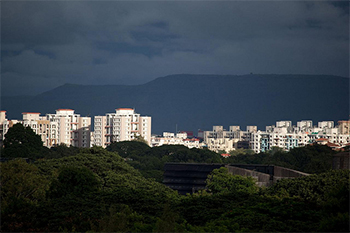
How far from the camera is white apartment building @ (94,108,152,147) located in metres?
124

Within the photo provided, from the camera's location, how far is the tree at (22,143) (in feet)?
166

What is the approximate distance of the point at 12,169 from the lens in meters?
21.7

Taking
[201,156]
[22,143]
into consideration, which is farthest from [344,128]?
[22,143]

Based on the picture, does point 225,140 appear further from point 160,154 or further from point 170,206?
point 170,206

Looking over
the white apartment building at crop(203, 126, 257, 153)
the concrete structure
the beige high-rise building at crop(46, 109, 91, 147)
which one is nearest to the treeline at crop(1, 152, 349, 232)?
the concrete structure

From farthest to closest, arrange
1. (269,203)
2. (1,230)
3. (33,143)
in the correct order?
(33,143)
(269,203)
(1,230)

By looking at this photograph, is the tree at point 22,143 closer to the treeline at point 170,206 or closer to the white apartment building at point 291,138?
the treeline at point 170,206

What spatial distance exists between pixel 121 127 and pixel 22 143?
→ 69289mm

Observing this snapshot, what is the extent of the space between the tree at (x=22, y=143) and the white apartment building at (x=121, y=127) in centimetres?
6390

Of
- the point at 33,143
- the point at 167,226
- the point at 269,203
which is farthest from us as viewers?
the point at 33,143

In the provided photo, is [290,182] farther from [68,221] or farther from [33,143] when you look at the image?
[33,143]

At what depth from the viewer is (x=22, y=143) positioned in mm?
54469

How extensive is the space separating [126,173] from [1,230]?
17254 mm

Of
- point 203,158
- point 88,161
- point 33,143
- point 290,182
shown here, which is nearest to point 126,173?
point 88,161
